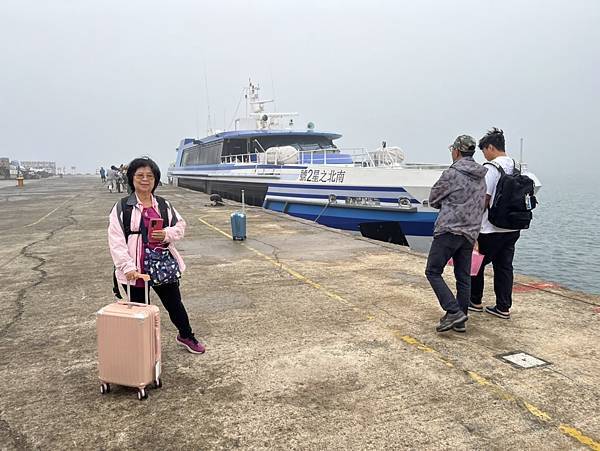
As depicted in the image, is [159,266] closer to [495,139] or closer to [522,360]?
[522,360]

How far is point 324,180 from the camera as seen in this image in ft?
40.5

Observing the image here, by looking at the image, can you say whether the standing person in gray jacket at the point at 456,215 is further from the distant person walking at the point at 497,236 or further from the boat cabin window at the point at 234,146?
the boat cabin window at the point at 234,146

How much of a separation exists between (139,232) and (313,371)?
1.56m

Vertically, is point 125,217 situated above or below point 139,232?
above

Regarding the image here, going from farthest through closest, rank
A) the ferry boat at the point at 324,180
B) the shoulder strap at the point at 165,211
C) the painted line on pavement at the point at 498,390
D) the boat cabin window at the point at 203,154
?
the boat cabin window at the point at 203,154
the ferry boat at the point at 324,180
the shoulder strap at the point at 165,211
the painted line on pavement at the point at 498,390

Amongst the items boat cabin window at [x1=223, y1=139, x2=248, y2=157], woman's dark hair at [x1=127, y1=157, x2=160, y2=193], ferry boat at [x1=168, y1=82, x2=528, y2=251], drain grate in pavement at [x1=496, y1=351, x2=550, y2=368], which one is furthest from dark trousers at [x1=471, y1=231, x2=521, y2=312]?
boat cabin window at [x1=223, y1=139, x2=248, y2=157]

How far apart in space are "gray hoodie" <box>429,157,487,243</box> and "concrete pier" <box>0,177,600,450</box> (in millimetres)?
912

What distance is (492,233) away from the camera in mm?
4246

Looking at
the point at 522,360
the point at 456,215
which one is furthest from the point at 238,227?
the point at 522,360

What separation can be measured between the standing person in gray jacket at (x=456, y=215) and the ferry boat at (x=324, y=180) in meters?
5.28

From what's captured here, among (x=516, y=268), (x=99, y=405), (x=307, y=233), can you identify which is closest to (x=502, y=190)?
(x=99, y=405)

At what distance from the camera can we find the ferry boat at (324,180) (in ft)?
33.7

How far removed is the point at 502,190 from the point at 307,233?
20.4 feet

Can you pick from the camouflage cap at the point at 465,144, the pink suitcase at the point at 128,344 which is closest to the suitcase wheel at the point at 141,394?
the pink suitcase at the point at 128,344
